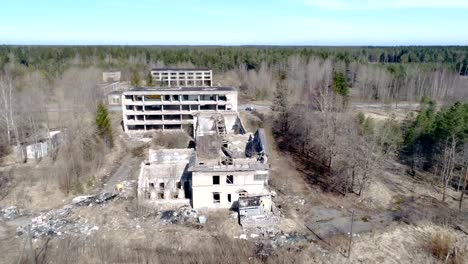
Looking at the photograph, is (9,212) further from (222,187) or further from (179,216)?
(222,187)

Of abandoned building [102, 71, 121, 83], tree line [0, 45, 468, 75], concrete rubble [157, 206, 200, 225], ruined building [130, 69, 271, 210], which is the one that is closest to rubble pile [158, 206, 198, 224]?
concrete rubble [157, 206, 200, 225]

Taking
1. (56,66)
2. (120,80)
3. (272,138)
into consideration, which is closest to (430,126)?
(272,138)

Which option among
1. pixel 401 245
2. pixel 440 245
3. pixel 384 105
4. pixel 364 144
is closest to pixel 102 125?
pixel 364 144

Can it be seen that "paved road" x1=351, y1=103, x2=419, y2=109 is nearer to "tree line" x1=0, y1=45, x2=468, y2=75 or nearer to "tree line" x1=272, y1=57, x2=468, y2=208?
"tree line" x1=0, y1=45, x2=468, y2=75

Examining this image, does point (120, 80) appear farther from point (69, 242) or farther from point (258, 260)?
point (258, 260)

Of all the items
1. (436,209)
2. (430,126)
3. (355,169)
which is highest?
(430,126)

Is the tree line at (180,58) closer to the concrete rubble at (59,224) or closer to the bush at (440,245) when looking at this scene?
the concrete rubble at (59,224)
